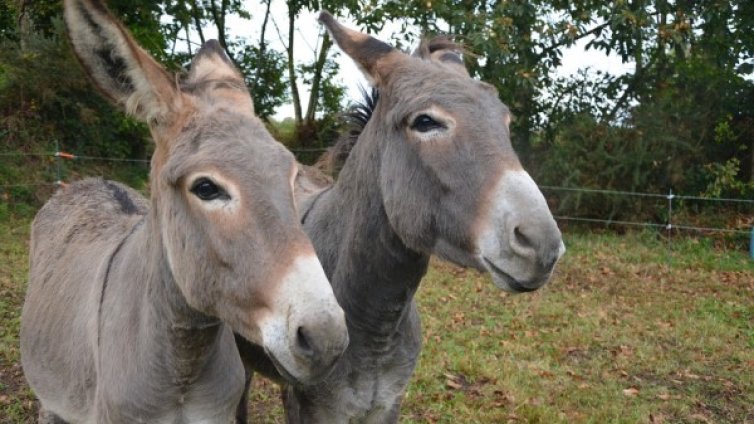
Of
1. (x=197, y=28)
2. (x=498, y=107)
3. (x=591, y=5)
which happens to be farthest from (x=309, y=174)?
(x=197, y=28)

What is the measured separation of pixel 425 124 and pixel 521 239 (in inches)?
24.8

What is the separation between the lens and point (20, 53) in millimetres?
12430

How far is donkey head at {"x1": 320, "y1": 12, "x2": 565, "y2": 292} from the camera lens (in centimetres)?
218

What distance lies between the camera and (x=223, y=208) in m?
2.00

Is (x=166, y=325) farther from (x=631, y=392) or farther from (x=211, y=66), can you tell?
(x=631, y=392)

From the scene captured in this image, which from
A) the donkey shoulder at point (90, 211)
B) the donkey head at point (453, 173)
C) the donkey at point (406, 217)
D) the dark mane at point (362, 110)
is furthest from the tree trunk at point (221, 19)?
the donkey head at point (453, 173)

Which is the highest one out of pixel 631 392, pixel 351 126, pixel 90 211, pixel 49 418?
pixel 351 126

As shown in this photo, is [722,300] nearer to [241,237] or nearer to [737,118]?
[737,118]

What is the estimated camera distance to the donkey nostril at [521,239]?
84.0 inches

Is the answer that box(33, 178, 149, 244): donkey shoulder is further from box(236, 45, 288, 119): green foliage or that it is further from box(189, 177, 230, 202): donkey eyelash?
box(236, 45, 288, 119): green foliage

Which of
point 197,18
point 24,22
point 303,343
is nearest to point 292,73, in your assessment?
point 197,18

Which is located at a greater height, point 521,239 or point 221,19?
point 221,19

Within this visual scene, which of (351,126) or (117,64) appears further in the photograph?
(351,126)

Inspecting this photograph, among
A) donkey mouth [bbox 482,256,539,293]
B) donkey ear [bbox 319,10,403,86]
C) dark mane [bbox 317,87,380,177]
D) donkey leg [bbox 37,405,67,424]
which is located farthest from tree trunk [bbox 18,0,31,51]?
donkey mouth [bbox 482,256,539,293]
